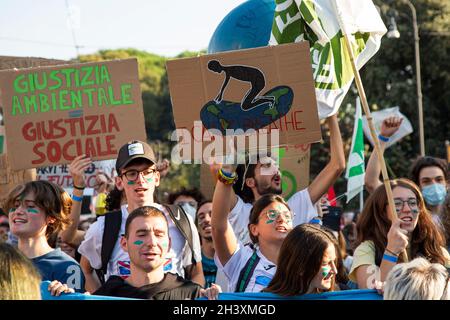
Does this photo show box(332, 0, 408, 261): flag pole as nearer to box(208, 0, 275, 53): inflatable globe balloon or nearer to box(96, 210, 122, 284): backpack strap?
box(96, 210, 122, 284): backpack strap

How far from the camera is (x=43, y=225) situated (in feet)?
15.8

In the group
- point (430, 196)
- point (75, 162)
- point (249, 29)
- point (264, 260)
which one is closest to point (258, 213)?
point (264, 260)

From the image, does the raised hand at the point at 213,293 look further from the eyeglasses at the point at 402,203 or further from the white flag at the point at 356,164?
the white flag at the point at 356,164

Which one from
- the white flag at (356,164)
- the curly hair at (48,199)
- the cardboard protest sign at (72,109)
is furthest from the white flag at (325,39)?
the white flag at (356,164)

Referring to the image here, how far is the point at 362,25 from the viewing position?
220 inches

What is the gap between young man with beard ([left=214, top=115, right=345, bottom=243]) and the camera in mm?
5703

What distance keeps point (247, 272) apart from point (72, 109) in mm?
2003

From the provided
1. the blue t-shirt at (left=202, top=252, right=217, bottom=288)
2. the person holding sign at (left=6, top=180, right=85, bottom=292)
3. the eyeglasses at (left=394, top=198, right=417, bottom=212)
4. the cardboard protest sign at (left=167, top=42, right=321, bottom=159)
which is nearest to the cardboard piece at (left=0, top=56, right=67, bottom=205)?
the blue t-shirt at (left=202, top=252, right=217, bottom=288)

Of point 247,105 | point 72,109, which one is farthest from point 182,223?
point 72,109

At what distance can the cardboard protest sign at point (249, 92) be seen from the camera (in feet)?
18.4

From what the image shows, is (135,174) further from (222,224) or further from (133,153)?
(222,224)

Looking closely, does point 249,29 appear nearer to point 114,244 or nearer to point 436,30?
point 114,244

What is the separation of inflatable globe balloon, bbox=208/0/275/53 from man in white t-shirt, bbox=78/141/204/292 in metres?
2.13

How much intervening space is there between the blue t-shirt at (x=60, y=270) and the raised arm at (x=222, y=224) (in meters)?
0.73
